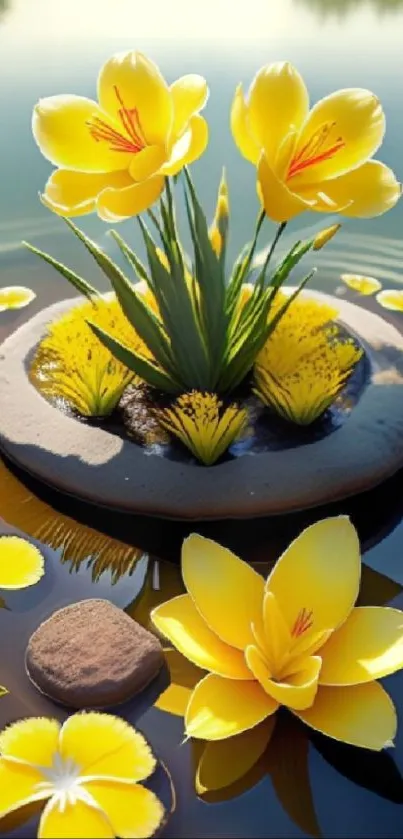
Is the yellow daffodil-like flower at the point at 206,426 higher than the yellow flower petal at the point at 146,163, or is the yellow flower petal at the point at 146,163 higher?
the yellow flower petal at the point at 146,163

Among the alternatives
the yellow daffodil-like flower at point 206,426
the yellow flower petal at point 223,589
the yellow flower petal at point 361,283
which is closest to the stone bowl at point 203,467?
the yellow daffodil-like flower at point 206,426

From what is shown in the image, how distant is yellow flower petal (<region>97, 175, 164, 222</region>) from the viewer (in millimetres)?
963

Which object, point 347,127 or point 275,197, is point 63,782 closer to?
point 275,197

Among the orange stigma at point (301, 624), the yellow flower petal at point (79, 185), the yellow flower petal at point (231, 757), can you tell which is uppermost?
the yellow flower petal at point (79, 185)

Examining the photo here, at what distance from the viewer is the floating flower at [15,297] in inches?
57.8

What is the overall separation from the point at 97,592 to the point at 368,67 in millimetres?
1726

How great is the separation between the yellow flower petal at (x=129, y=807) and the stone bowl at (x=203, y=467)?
0.34m

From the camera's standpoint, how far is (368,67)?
2.30 metres

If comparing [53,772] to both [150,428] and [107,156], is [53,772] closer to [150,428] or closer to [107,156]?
[150,428]

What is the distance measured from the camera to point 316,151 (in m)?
1.03

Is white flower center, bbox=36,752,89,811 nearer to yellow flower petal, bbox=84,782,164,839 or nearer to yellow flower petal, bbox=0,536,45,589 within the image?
yellow flower petal, bbox=84,782,164,839

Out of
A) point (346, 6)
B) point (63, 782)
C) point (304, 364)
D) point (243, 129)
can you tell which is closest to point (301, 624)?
point (63, 782)

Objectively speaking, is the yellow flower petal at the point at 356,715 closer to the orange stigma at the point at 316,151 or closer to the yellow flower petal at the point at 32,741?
the yellow flower petal at the point at 32,741

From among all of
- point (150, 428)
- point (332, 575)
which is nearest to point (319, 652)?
point (332, 575)
